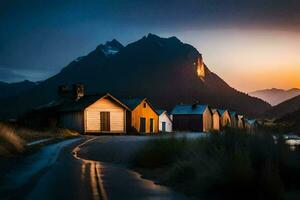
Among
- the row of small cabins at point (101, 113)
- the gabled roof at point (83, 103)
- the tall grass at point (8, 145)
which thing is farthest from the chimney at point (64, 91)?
the tall grass at point (8, 145)

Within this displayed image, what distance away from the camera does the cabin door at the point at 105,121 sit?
67.7 meters

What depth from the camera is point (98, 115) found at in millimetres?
67375

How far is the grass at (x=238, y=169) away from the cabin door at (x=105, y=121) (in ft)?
158

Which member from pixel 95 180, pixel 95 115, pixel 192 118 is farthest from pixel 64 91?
pixel 95 180

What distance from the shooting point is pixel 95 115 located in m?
67.0

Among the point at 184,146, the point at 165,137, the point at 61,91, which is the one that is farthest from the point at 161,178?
the point at 61,91

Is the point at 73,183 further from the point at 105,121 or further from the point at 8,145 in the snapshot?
the point at 105,121

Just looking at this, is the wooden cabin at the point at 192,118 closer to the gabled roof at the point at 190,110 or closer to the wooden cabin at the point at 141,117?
the gabled roof at the point at 190,110

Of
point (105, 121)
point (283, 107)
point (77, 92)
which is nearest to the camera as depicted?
point (105, 121)

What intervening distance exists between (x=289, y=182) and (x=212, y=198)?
2408 mm

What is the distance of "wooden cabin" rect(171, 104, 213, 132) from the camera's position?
97669 millimetres

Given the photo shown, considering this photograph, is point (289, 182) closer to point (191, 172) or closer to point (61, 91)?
point (191, 172)

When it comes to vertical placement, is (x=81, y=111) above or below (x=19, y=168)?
above

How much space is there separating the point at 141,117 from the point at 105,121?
10.5m
